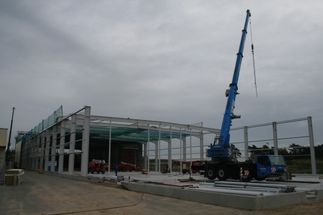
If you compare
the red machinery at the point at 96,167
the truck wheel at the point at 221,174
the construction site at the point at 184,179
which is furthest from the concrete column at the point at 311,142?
the red machinery at the point at 96,167

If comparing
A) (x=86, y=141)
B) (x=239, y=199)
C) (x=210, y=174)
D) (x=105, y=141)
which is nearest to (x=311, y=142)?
(x=210, y=174)

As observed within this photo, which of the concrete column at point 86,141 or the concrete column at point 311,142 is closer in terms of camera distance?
the concrete column at point 311,142

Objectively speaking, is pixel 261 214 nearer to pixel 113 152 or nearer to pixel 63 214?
pixel 63 214

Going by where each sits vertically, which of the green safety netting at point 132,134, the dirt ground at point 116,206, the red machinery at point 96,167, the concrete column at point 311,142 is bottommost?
the dirt ground at point 116,206

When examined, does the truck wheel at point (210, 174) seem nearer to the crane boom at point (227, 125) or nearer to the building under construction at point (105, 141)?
the crane boom at point (227, 125)

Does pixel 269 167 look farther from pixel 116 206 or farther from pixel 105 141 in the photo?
pixel 105 141

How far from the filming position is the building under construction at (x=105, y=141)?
97.7ft

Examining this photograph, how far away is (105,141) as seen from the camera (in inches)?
1900

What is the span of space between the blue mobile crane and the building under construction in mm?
8305

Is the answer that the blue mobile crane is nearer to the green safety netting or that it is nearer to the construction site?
the construction site

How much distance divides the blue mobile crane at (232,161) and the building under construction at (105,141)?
8305mm

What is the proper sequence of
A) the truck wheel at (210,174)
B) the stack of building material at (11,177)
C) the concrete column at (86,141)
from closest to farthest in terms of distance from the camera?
the stack of building material at (11,177)
the truck wheel at (210,174)
the concrete column at (86,141)

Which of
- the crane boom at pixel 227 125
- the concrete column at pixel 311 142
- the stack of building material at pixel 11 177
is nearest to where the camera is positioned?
the stack of building material at pixel 11 177

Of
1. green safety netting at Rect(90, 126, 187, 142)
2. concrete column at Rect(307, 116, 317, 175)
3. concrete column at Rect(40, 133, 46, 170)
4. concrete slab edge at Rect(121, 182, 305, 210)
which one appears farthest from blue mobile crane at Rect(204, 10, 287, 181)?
concrete column at Rect(40, 133, 46, 170)
